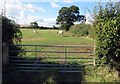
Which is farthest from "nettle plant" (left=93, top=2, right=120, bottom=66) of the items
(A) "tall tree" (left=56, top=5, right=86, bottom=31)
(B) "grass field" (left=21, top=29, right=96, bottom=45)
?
(A) "tall tree" (left=56, top=5, right=86, bottom=31)

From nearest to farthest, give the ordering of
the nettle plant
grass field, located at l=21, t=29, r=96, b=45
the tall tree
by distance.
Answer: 1. the nettle plant
2. grass field, located at l=21, t=29, r=96, b=45
3. the tall tree

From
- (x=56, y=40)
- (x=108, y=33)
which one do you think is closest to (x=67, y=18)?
(x=56, y=40)

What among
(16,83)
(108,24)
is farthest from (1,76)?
(108,24)

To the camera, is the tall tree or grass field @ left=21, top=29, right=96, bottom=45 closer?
A: grass field @ left=21, top=29, right=96, bottom=45

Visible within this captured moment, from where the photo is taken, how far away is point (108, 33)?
1064cm

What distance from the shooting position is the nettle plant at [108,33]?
10625mm

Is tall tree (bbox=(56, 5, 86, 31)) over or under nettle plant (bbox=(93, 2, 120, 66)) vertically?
over

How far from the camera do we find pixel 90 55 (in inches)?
452

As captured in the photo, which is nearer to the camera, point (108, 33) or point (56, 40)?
point (108, 33)

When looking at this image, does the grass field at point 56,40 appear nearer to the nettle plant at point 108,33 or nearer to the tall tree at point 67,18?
the nettle plant at point 108,33

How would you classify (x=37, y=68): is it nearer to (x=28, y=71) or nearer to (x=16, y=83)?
(x=28, y=71)

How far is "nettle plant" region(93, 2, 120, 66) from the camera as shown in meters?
10.6

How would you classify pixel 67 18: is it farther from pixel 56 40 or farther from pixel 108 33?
pixel 108 33

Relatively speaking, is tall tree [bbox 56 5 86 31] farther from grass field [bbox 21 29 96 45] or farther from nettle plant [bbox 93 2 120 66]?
nettle plant [bbox 93 2 120 66]
